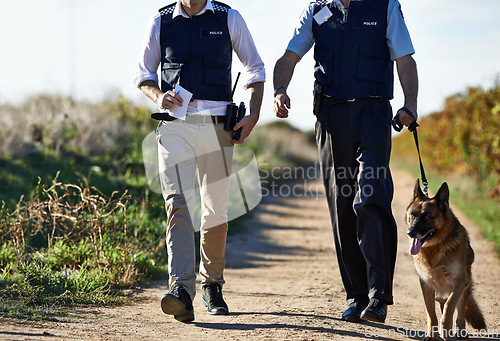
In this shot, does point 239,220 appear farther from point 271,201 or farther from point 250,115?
point 250,115

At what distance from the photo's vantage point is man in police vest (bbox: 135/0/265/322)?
465 cm

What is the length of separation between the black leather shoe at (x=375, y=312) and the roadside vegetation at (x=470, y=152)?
16.8 feet

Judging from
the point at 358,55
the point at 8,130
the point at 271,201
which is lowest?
the point at 271,201

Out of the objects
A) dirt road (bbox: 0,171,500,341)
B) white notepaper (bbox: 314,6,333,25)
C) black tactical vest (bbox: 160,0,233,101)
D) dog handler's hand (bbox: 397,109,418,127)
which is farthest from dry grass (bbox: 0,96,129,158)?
dog handler's hand (bbox: 397,109,418,127)

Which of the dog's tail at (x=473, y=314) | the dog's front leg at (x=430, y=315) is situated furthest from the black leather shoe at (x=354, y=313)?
the dog's tail at (x=473, y=314)

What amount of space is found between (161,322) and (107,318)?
1.38ft

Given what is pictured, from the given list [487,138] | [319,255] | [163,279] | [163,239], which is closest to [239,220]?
[319,255]

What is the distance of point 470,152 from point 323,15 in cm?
1332

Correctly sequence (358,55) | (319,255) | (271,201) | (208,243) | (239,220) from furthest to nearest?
(271,201), (239,220), (319,255), (208,243), (358,55)

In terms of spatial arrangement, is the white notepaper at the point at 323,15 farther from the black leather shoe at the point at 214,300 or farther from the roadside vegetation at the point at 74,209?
the roadside vegetation at the point at 74,209

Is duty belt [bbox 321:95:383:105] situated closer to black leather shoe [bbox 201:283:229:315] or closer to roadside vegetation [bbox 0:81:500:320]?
black leather shoe [bbox 201:283:229:315]

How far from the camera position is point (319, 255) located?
8.48m

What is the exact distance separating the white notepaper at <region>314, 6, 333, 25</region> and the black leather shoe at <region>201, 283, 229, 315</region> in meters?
2.18

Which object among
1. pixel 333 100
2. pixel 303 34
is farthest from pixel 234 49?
pixel 333 100
